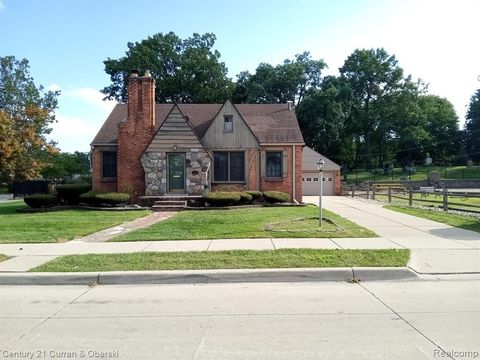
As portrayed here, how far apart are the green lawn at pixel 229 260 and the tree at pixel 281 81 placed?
5044 centimetres

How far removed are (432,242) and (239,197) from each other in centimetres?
1170

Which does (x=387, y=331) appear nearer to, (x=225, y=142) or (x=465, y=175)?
(x=225, y=142)

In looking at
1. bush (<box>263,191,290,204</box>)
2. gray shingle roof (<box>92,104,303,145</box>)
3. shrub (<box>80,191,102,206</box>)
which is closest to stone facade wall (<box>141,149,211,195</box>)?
gray shingle roof (<box>92,104,303,145</box>)

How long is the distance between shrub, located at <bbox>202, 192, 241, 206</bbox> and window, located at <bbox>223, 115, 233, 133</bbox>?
465 centimetres

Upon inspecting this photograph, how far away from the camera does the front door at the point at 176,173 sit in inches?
916

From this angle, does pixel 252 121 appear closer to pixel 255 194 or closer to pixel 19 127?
pixel 255 194

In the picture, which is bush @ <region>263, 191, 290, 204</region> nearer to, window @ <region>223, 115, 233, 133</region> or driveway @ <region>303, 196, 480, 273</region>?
window @ <region>223, 115, 233, 133</region>

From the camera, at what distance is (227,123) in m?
24.5

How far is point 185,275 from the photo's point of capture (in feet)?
25.6

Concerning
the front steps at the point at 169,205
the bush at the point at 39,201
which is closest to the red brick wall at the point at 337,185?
the front steps at the point at 169,205

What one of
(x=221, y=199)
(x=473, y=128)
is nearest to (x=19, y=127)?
(x=221, y=199)

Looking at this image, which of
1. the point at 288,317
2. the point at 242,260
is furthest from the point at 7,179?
the point at 288,317

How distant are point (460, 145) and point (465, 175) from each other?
2269 cm

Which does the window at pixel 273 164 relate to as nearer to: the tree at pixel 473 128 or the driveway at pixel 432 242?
the driveway at pixel 432 242
